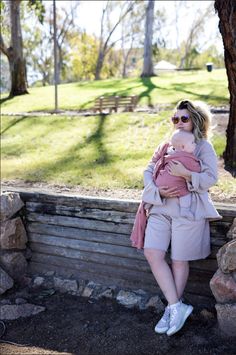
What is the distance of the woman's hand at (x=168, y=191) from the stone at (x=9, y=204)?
5.49 ft

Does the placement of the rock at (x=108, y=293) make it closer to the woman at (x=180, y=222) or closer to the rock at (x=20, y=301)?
the rock at (x=20, y=301)

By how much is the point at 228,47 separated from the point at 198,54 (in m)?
49.4

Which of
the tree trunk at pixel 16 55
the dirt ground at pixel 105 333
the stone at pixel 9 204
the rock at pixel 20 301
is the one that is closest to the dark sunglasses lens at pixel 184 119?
the dirt ground at pixel 105 333

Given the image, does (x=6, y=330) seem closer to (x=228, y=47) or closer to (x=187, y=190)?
(x=187, y=190)

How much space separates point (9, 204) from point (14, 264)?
1.90ft

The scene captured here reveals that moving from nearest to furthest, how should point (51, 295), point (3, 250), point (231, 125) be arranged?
1. point (51, 295)
2. point (3, 250)
3. point (231, 125)

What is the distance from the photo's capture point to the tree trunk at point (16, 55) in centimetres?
1478

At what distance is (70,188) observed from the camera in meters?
5.20

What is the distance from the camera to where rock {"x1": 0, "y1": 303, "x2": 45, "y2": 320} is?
369cm

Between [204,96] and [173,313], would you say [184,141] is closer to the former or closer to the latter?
[173,313]

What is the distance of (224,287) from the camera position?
3.09 meters

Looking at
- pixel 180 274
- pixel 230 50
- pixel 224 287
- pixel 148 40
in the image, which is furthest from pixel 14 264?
pixel 148 40

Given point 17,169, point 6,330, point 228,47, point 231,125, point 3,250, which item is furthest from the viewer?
point 17,169

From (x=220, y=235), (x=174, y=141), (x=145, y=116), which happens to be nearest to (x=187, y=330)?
(x=220, y=235)
